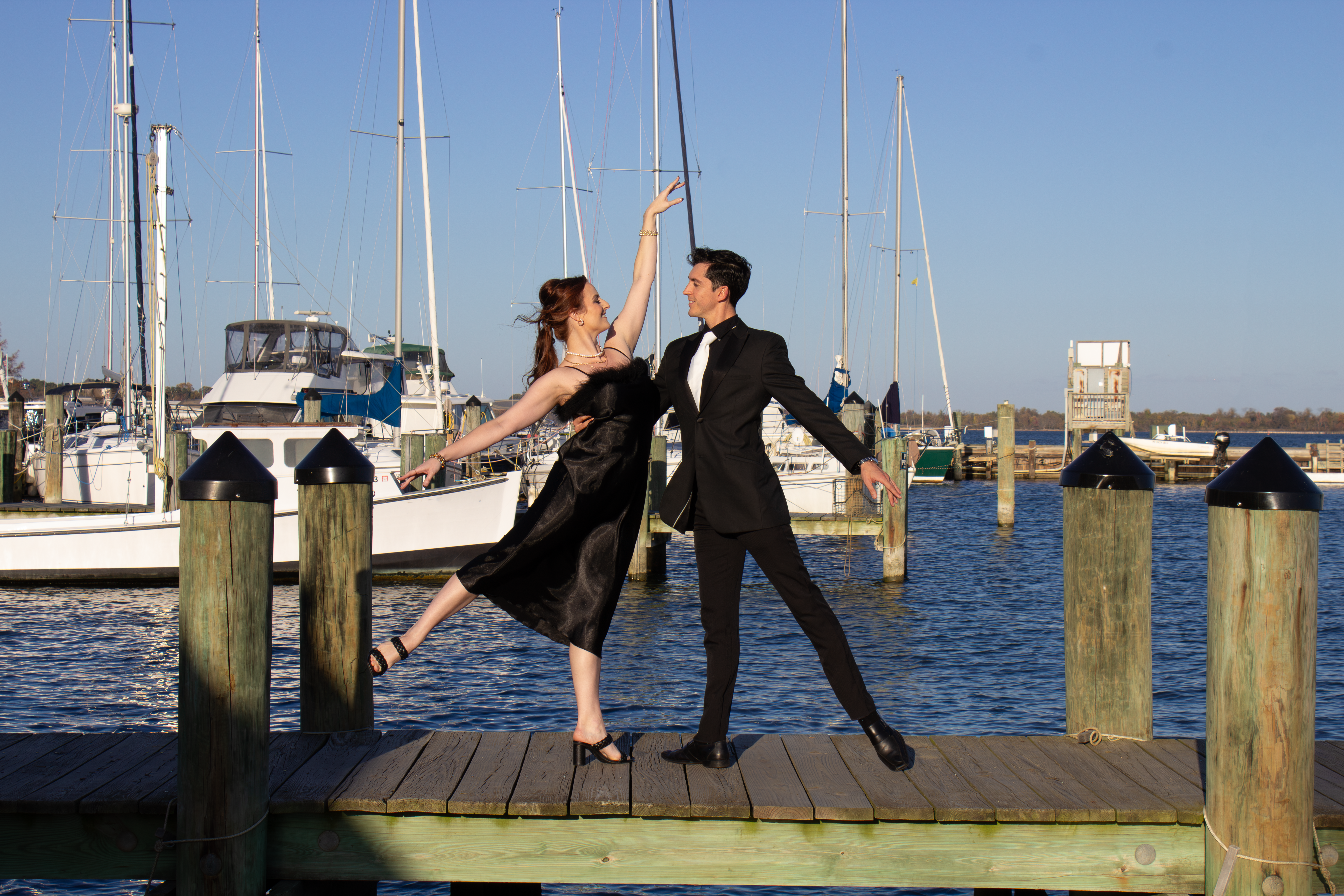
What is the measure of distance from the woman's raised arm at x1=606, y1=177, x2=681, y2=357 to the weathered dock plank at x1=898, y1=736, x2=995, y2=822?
6.19 ft

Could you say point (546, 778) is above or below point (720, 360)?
below

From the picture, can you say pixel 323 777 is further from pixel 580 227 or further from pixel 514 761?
pixel 580 227

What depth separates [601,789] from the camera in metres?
3.64

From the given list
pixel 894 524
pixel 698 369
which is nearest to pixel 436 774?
pixel 698 369

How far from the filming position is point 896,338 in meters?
40.6

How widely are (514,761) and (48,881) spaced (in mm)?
3875

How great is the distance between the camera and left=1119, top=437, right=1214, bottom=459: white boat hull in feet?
155

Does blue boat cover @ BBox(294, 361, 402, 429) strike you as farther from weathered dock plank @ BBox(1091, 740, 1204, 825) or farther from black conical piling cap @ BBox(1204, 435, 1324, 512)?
black conical piling cap @ BBox(1204, 435, 1324, 512)

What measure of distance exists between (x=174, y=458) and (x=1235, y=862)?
15.8 meters

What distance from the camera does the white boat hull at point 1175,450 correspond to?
47.3m

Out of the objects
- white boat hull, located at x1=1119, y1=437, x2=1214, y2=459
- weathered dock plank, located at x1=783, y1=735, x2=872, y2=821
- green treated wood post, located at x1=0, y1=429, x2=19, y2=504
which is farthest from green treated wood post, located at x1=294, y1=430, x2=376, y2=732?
white boat hull, located at x1=1119, y1=437, x2=1214, y2=459

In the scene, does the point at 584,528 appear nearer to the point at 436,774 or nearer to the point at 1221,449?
the point at 436,774

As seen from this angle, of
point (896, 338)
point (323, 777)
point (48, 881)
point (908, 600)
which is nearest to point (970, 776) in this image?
point (323, 777)

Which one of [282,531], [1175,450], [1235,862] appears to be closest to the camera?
[1235,862]
